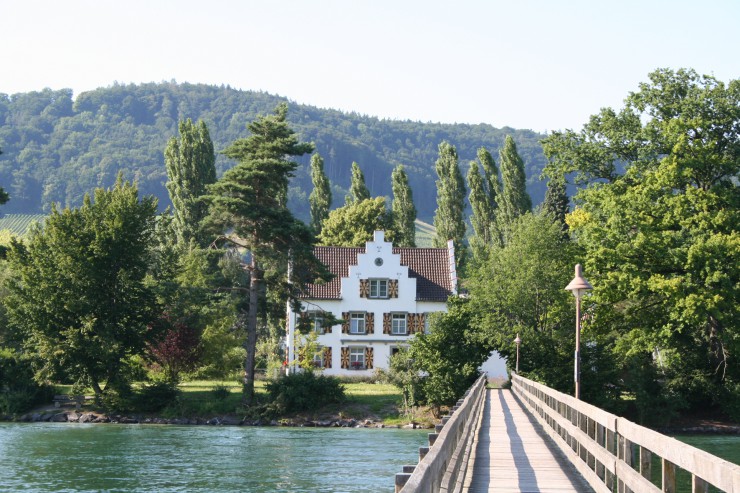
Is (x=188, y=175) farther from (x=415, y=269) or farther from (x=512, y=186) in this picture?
(x=512, y=186)

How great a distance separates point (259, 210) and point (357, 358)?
1912 centimetres

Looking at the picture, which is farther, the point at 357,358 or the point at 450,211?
the point at 450,211

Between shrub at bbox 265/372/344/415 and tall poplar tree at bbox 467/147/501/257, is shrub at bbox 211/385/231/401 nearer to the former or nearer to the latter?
shrub at bbox 265/372/344/415

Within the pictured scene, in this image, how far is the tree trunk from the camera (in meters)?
56.9

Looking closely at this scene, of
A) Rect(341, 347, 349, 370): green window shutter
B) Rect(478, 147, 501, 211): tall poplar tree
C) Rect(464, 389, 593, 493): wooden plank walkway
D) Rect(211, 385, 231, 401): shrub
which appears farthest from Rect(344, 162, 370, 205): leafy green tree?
Rect(464, 389, 593, 493): wooden plank walkway

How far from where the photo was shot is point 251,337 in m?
58.2

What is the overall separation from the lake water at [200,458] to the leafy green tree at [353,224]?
40.4 m

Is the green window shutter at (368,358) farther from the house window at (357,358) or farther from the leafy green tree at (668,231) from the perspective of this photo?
the leafy green tree at (668,231)

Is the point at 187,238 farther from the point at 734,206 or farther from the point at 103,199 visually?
the point at 734,206

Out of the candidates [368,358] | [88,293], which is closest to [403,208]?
[368,358]

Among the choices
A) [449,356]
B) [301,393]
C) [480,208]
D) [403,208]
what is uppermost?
[403,208]

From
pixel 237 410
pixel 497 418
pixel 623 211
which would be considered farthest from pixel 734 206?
pixel 237 410

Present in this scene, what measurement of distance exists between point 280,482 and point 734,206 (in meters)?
26.7

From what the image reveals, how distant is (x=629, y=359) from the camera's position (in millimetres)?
53906
